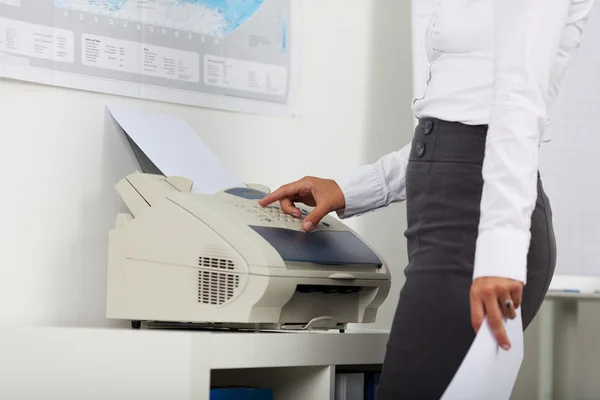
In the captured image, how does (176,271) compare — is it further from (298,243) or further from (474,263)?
(474,263)

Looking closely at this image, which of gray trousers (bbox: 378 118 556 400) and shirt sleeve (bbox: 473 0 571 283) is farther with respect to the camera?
gray trousers (bbox: 378 118 556 400)

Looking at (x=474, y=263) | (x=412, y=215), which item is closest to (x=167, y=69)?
(x=412, y=215)

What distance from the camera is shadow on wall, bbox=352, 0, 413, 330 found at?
222cm

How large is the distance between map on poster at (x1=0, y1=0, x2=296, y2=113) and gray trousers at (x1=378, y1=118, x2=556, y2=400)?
84cm

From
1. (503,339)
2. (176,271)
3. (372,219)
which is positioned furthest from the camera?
(372,219)

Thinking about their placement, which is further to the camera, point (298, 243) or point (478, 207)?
point (298, 243)

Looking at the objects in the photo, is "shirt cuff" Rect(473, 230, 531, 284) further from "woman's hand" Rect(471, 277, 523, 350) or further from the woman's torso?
the woman's torso

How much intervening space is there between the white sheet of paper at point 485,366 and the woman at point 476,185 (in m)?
0.01

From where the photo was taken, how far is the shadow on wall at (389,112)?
2221mm

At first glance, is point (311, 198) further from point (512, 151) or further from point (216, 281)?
point (512, 151)

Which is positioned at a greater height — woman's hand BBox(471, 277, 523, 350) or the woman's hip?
the woman's hip

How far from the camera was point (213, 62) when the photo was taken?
1.90m

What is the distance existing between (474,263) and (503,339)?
0.10 meters

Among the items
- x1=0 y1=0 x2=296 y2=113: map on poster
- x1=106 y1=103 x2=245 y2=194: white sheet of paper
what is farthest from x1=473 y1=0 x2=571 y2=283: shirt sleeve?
x1=0 y1=0 x2=296 y2=113: map on poster
